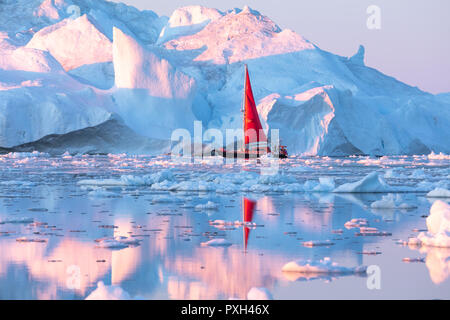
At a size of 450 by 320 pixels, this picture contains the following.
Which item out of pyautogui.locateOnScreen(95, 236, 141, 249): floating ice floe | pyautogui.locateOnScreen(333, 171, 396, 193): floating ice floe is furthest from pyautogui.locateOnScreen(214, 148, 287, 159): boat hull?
pyautogui.locateOnScreen(95, 236, 141, 249): floating ice floe

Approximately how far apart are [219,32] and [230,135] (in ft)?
45.5

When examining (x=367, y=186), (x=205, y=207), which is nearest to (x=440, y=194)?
(x=367, y=186)

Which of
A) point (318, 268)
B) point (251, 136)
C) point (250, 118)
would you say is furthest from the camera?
point (251, 136)

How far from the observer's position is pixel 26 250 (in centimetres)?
514

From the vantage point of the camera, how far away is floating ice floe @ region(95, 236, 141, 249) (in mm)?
5332

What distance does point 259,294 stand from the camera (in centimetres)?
366

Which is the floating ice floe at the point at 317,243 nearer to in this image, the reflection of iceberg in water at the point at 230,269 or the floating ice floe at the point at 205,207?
the reflection of iceberg in water at the point at 230,269

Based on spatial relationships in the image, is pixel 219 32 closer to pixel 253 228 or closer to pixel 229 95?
pixel 229 95

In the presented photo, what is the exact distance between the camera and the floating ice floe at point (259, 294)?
364cm

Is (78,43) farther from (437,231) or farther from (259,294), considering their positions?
(259,294)

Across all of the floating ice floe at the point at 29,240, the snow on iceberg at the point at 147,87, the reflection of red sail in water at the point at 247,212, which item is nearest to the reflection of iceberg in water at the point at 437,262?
the reflection of red sail in water at the point at 247,212

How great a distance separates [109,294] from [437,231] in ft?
10.6
